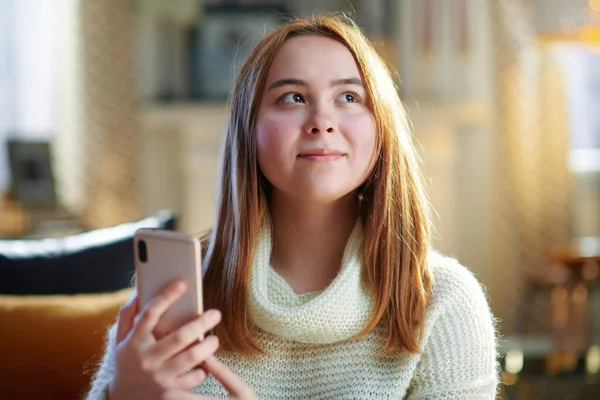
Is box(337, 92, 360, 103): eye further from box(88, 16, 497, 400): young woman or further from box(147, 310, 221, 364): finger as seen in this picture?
box(147, 310, 221, 364): finger

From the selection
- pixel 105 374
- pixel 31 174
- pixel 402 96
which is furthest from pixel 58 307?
pixel 402 96

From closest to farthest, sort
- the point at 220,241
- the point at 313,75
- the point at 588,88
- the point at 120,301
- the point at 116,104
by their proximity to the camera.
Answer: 1. the point at 313,75
2. the point at 220,241
3. the point at 120,301
4. the point at 116,104
5. the point at 588,88

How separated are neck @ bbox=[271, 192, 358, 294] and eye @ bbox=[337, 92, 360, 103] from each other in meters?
0.15

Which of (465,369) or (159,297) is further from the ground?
(159,297)

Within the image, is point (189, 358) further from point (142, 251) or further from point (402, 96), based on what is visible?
point (402, 96)

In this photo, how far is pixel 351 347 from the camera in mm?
1180

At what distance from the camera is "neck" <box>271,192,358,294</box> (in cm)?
121

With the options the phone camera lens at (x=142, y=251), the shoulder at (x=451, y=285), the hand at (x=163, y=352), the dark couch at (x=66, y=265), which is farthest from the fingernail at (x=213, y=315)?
the dark couch at (x=66, y=265)

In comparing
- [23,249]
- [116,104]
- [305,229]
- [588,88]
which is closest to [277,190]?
[305,229]

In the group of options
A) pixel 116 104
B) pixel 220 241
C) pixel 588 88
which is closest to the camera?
pixel 220 241

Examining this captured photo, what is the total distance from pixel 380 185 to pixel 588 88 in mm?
3820

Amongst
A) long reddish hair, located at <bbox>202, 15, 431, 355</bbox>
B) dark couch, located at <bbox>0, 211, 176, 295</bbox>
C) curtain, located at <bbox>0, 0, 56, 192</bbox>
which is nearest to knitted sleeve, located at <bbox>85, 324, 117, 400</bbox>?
long reddish hair, located at <bbox>202, 15, 431, 355</bbox>

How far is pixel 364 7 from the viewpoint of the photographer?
15.1ft

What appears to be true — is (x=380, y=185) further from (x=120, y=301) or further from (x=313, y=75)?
(x=120, y=301)
